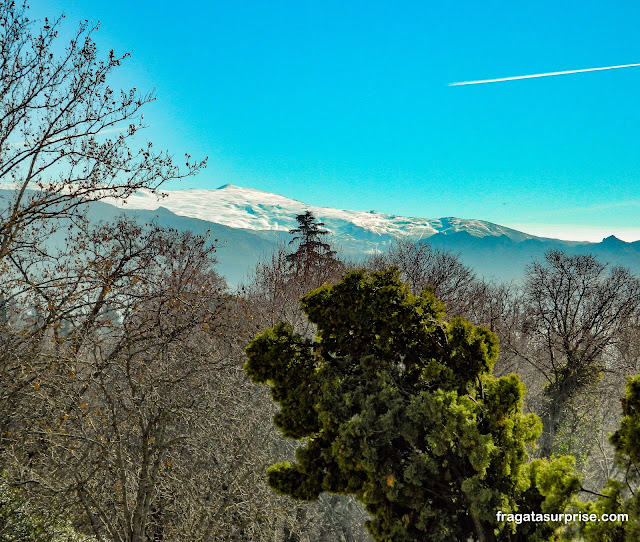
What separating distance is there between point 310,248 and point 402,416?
68.1ft

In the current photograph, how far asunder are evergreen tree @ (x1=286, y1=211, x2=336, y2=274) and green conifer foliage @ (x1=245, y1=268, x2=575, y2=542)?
17084mm

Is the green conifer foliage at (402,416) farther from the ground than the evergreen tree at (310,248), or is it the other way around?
the evergreen tree at (310,248)

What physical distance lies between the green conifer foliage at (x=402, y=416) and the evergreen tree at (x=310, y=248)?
1708cm

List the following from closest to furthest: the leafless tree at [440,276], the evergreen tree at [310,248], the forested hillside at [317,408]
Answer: the forested hillside at [317,408]
the leafless tree at [440,276]
the evergreen tree at [310,248]

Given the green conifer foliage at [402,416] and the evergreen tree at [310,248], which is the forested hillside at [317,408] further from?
the evergreen tree at [310,248]

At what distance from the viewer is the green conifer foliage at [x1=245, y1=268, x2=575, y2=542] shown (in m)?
5.52

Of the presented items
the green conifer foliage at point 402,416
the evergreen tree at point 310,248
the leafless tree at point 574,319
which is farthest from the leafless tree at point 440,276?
the green conifer foliage at point 402,416

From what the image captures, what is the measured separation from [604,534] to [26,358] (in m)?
8.40

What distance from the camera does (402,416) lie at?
19.6 feet

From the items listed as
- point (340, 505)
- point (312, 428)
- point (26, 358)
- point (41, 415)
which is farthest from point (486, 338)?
point (340, 505)

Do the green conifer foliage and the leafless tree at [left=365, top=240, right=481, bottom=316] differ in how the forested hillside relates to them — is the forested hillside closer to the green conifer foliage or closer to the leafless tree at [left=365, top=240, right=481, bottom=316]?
the green conifer foliage

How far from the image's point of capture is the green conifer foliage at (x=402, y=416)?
5.52m

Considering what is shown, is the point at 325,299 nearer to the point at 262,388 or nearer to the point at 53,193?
the point at 53,193

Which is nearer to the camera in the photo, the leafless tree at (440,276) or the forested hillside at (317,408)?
the forested hillside at (317,408)
